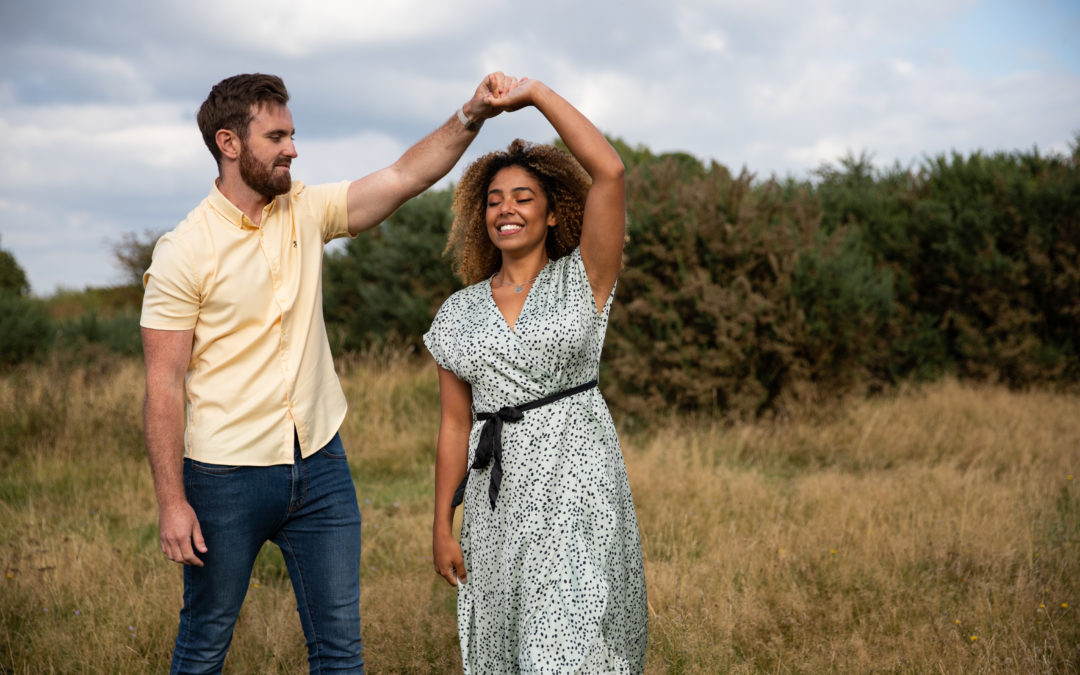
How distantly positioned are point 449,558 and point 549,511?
0.47 meters

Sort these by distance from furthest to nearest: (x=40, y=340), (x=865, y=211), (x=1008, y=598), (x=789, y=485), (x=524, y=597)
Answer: (x=40, y=340), (x=865, y=211), (x=789, y=485), (x=1008, y=598), (x=524, y=597)

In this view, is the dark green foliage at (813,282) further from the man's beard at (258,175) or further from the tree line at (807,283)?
the man's beard at (258,175)

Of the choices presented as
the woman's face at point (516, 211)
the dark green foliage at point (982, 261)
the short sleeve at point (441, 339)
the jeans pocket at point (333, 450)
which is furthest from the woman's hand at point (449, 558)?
the dark green foliage at point (982, 261)

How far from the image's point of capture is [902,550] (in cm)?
504

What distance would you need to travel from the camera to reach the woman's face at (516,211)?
3.02m

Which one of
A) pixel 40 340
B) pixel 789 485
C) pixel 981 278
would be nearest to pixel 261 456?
pixel 789 485

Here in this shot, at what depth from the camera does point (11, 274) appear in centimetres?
1958

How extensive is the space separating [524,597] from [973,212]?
30.1 feet

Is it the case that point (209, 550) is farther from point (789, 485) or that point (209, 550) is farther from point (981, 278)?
point (981, 278)

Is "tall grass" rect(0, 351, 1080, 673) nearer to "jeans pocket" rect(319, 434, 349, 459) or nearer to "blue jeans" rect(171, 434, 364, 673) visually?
"blue jeans" rect(171, 434, 364, 673)

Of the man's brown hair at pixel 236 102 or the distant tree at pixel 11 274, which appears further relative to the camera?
the distant tree at pixel 11 274

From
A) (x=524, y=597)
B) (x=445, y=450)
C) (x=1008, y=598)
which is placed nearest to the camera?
(x=524, y=597)

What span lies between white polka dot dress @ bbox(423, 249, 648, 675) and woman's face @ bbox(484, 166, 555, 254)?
14 centimetres

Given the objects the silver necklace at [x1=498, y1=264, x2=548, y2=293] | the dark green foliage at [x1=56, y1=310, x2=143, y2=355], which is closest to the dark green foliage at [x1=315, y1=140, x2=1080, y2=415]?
the dark green foliage at [x1=56, y1=310, x2=143, y2=355]
